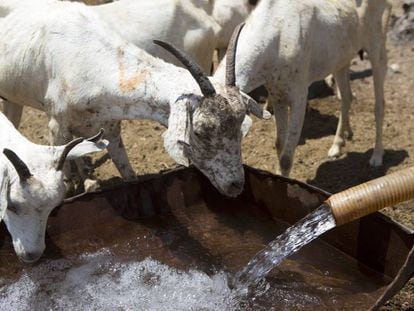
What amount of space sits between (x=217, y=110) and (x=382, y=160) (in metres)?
3.10

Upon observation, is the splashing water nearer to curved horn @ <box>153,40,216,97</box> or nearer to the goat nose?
curved horn @ <box>153,40,216,97</box>

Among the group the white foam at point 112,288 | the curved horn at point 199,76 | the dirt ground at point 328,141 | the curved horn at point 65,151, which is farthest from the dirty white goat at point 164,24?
the white foam at point 112,288

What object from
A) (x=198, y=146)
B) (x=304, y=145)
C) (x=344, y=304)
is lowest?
(x=304, y=145)

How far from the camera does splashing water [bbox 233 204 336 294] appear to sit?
4918 millimetres

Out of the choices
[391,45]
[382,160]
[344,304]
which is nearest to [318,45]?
[382,160]

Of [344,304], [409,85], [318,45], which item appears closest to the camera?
[344,304]

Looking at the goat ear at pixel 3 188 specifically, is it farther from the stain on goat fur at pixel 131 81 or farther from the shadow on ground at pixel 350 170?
the shadow on ground at pixel 350 170

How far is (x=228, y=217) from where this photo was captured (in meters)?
5.98

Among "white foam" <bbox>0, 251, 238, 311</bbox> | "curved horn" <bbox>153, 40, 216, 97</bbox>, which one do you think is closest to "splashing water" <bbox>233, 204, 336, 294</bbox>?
"white foam" <bbox>0, 251, 238, 311</bbox>

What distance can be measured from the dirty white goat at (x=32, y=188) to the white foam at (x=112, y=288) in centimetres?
30

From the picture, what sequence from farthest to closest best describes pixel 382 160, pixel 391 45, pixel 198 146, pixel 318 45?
pixel 391 45 < pixel 382 160 < pixel 318 45 < pixel 198 146

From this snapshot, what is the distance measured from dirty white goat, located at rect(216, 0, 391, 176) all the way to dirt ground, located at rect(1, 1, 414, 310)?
36 centimetres

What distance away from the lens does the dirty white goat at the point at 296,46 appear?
6.32 metres

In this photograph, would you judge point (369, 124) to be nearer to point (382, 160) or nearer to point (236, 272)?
point (382, 160)
